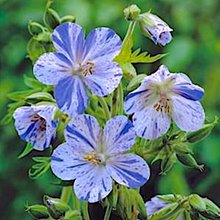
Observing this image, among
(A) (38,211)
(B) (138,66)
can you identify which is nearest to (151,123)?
(A) (38,211)

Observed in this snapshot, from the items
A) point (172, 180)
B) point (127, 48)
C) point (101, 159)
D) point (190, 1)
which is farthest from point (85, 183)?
point (190, 1)

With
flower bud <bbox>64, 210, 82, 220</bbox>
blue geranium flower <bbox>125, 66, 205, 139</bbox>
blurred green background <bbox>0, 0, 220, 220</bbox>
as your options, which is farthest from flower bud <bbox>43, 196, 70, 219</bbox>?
blurred green background <bbox>0, 0, 220, 220</bbox>

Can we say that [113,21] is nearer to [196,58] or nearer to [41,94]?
[196,58]

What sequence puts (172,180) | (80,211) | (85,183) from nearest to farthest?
(85,183) → (80,211) → (172,180)

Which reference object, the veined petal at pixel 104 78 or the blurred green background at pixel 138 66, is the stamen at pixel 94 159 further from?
the blurred green background at pixel 138 66

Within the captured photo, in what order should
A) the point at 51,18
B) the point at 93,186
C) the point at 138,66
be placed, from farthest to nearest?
the point at 138,66 → the point at 51,18 → the point at 93,186

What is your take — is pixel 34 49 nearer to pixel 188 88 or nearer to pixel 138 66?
pixel 188 88

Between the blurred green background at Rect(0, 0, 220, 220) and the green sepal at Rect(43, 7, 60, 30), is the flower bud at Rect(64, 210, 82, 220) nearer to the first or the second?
the green sepal at Rect(43, 7, 60, 30)
